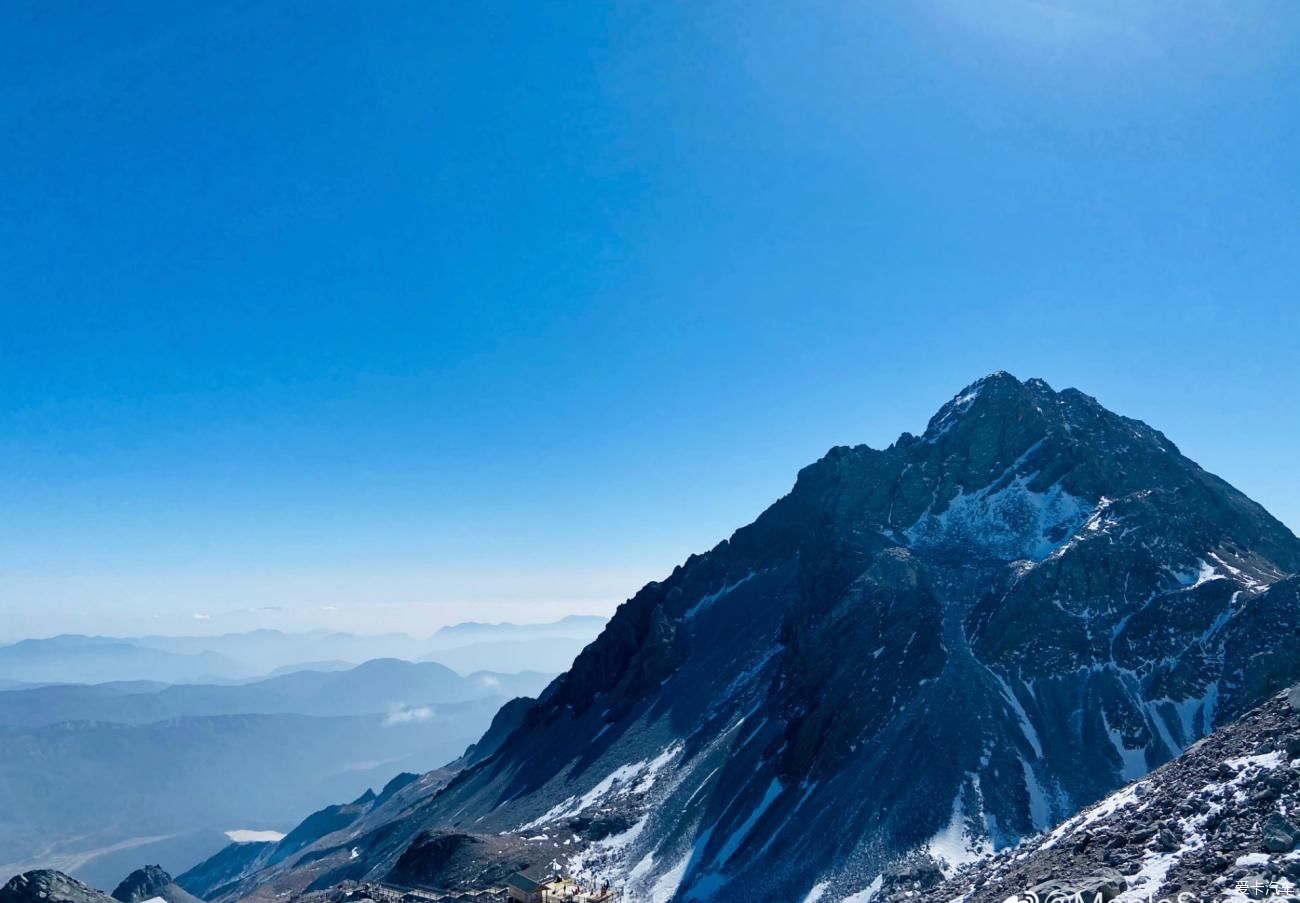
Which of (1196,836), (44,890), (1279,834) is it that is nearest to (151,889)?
(44,890)

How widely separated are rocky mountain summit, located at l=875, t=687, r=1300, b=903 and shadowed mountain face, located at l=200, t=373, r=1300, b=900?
111 ft

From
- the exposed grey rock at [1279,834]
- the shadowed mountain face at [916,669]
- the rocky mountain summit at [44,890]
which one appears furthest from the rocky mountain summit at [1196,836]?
the rocky mountain summit at [44,890]

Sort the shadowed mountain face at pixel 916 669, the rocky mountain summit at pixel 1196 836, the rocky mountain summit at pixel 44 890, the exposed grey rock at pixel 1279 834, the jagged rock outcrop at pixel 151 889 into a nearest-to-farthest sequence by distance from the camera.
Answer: the exposed grey rock at pixel 1279 834, the rocky mountain summit at pixel 1196 836, the rocky mountain summit at pixel 44 890, the shadowed mountain face at pixel 916 669, the jagged rock outcrop at pixel 151 889

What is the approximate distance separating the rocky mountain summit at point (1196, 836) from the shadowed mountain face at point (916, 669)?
111 ft

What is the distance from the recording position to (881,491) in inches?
6407

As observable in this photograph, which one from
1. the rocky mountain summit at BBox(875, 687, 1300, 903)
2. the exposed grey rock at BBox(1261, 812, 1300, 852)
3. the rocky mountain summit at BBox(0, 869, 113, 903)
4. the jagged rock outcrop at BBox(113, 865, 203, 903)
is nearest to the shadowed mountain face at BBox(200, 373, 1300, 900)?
the jagged rock outcrop at BBox(113, 865, 203, 903)

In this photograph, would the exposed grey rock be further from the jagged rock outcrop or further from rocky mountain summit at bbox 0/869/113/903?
the jagged rock outcrop

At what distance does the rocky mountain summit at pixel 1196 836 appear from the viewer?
99.5 feet

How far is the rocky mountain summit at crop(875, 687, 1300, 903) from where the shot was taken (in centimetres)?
3031

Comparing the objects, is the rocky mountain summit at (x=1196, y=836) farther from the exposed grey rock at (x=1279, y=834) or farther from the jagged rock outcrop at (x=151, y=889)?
the jagged rock outcrop at (x=151, y=889)

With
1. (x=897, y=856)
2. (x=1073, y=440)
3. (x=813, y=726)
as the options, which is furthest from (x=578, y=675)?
(x=1073, y=440)

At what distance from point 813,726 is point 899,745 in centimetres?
1297

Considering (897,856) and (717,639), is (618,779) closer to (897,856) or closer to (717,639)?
(717,639)

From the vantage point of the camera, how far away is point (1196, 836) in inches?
1417
